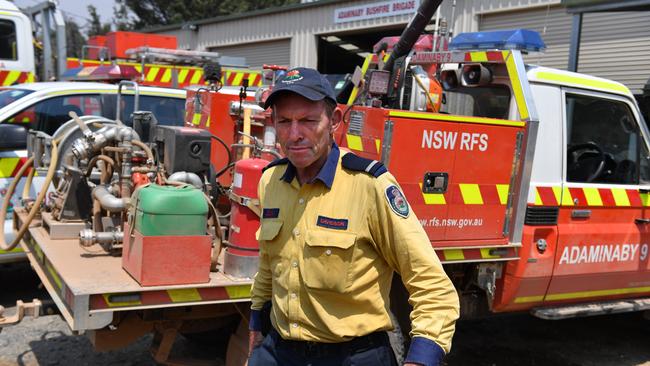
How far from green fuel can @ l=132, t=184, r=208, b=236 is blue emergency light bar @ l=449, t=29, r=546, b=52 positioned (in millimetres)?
2468

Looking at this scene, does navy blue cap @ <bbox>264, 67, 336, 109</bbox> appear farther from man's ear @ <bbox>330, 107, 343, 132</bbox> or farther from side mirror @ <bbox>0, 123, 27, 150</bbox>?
side mirror @ <bbox>0, 123, 27, 150</bbox>

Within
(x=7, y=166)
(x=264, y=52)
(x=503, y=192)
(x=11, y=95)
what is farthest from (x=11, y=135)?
(x=264, y=52)

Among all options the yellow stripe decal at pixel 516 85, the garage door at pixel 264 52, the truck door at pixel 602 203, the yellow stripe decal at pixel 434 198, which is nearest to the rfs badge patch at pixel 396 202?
the yellow stripe decal at pixel 434 198

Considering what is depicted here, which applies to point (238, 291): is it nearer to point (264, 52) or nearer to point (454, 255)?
point (454, 255)

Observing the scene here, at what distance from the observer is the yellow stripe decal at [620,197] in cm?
492

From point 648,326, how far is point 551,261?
9.14 ft

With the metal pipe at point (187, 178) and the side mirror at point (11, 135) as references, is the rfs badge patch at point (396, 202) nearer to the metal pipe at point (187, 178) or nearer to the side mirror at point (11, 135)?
the metal pipe at point (187, 178)

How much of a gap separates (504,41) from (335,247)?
2986mm

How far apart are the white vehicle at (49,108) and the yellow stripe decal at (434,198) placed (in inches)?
137

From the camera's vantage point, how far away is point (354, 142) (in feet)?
13.6

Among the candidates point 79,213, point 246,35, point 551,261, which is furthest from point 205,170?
point 246,35

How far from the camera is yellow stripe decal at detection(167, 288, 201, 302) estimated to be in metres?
3.28

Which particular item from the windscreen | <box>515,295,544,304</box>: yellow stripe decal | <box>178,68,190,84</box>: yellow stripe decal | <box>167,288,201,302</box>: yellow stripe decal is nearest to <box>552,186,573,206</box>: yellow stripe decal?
<box>515,295,544,304</box>: yellow stripe decal

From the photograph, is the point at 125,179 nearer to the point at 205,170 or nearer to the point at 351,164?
the point at 205,170
